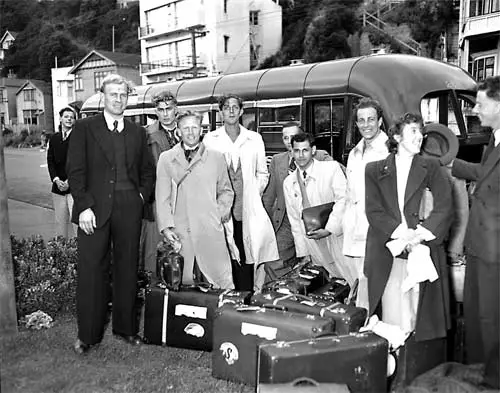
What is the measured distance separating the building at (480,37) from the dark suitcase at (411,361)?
82.6ft

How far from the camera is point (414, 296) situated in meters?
3.54

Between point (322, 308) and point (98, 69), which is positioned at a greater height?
point (98, 69)

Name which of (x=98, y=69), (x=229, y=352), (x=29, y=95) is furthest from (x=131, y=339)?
(x=29, y=95)

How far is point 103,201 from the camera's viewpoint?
4230 millimetres

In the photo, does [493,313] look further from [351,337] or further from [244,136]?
[244,136]

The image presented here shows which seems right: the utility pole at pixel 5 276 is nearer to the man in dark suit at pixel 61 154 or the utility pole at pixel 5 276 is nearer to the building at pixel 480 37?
the man in dark suit at pixel 61 154

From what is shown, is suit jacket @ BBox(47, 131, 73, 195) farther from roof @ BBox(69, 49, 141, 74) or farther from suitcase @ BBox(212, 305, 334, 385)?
roof @ BBox(69, 49, 141, 74)

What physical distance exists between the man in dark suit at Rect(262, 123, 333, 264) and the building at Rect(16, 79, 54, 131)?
7100 cm

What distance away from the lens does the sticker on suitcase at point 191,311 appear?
4.32 m

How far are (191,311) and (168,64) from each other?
50.2 meters

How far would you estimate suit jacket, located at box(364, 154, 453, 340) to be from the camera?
3.47m

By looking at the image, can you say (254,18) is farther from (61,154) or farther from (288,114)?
(61,154)

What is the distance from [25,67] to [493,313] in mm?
73369

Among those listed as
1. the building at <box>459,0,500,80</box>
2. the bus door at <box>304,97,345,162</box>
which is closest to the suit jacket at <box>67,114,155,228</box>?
the bus door at <box>304,97,345,162</box>
